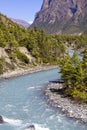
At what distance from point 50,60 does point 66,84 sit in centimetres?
7357

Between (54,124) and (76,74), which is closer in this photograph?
(54,124)

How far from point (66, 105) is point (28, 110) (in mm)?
7847

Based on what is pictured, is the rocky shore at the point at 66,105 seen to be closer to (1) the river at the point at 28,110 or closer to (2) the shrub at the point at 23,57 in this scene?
(1) the river at the point at 28,110

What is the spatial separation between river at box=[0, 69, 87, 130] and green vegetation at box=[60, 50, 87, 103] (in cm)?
681

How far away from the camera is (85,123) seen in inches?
2188

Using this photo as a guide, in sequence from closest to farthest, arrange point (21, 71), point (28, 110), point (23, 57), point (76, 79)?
point (28, 110) → point (76, 79) → point (21, 71) → point (23, 57)

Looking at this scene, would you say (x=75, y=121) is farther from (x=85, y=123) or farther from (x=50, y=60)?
(x=50, y=60)

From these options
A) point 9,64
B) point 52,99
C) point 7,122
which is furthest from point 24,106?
point 9,64

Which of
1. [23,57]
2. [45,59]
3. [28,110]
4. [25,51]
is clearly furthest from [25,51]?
[28,110]

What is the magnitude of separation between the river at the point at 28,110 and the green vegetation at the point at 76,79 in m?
6.81

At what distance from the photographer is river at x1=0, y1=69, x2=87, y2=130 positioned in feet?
182

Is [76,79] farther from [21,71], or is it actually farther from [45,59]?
[45,59]

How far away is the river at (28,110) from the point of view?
55.5 meters

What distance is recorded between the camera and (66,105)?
66875 millimetres
